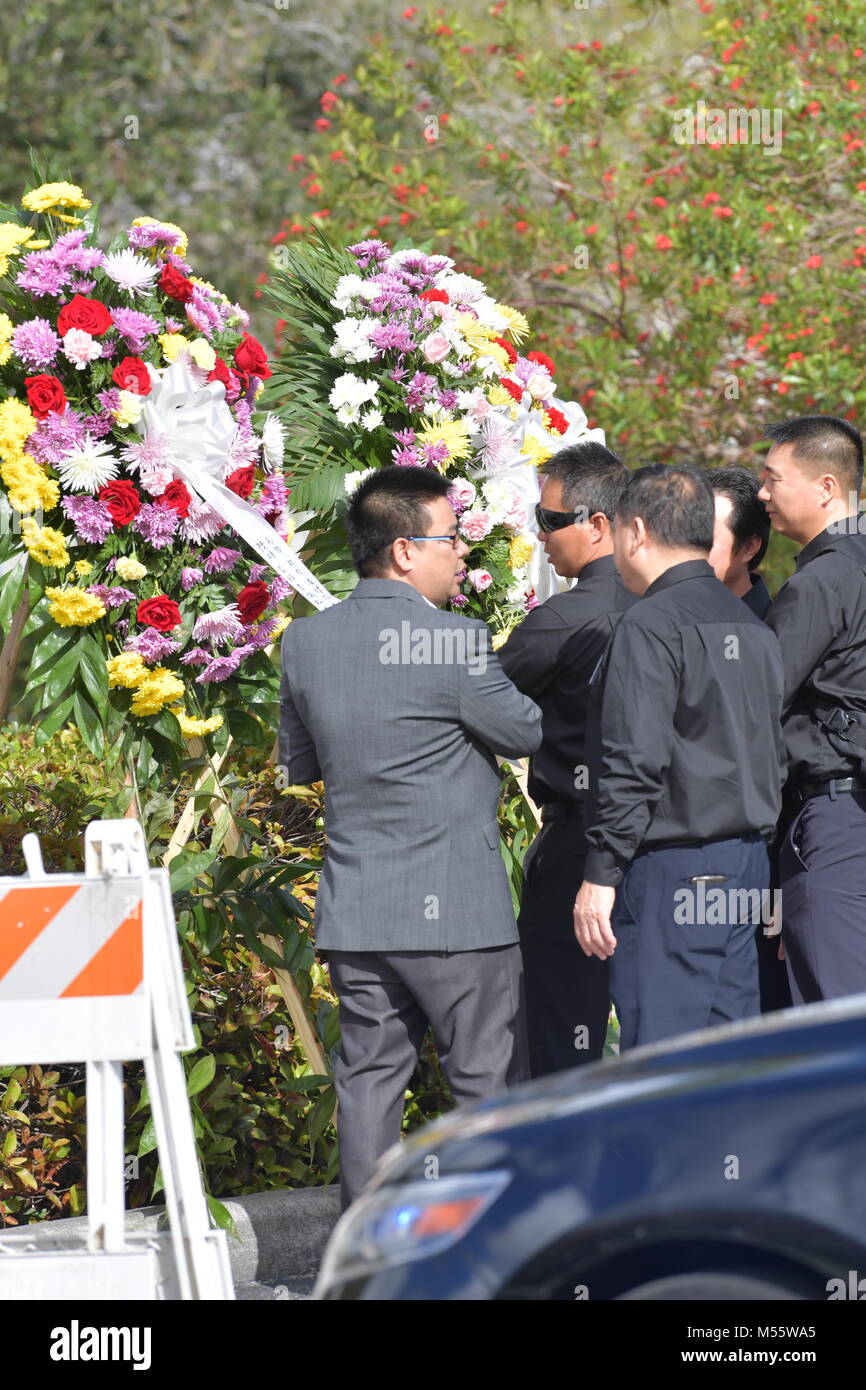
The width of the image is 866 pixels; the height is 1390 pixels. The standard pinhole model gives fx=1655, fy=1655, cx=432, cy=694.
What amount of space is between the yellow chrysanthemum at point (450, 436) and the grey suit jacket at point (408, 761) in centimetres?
91

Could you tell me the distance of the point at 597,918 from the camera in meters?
3.98

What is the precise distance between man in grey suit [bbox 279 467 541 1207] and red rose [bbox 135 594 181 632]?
39 cm

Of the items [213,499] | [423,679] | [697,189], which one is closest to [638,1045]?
[423,679]

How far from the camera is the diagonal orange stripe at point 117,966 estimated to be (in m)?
3.31

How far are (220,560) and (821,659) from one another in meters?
1.65

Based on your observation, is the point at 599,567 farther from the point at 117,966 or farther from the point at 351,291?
the point at 117,966

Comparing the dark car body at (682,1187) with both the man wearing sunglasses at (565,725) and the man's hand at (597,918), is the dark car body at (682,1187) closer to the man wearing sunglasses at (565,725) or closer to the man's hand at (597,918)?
the man's hand at (597,918)

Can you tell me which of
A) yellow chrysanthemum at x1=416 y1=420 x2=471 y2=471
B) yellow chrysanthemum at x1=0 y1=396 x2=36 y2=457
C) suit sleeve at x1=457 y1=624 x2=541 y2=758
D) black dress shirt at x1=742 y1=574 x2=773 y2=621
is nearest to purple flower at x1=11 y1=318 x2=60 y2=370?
yellow chrysanthemum at x1=0 y1=396 x2=36 y2=457

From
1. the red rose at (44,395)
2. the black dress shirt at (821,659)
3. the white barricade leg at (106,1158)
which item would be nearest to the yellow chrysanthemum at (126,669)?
the red rose at (44,395)

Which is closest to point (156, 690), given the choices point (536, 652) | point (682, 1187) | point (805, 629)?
point (536, 652)

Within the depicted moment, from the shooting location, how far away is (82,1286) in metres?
3.32

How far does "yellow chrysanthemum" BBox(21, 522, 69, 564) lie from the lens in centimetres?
437

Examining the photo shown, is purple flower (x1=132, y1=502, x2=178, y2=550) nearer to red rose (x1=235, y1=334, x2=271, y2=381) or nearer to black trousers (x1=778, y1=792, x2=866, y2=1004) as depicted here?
red rose (x1=235, y1=334, x2=271, y2=381)

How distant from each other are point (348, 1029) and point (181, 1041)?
99 centimetres
